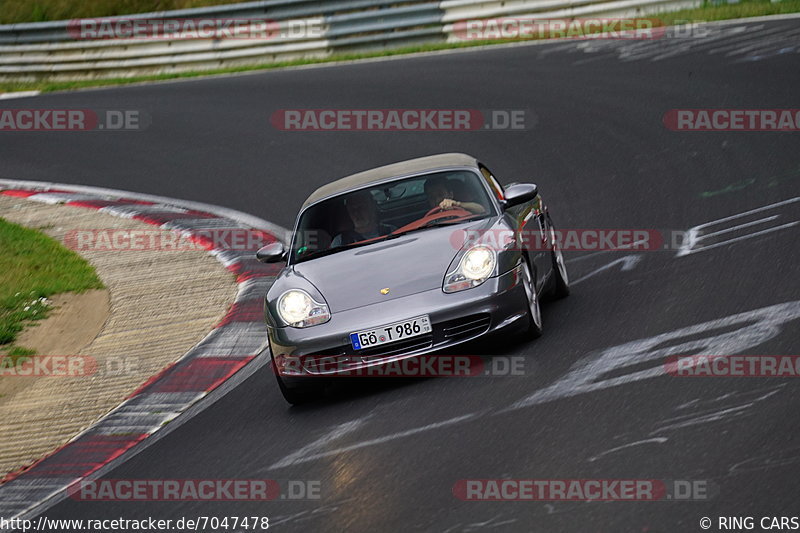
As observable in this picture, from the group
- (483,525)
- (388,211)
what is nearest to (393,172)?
(388,211)

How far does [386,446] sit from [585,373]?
129 centimetres

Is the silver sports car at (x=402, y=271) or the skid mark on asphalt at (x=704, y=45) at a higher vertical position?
the skid mark on asphalt at (x=704, y=45)

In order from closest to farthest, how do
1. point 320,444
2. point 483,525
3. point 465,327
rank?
point 483,525 < point 320,444 < point 465,327

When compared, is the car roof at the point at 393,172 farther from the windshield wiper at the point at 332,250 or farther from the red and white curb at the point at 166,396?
the red and white curb at the point at 166,396

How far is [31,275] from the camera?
12102mm

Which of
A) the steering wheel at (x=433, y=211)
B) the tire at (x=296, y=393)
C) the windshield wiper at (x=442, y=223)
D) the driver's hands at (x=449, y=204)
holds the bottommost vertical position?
the tire at (x=296, y=393)

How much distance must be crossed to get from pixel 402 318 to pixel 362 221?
134cm

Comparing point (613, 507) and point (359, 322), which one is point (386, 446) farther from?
point (613, 507)

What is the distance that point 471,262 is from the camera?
24.5ft

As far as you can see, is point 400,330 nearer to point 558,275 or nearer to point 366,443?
point 366,443

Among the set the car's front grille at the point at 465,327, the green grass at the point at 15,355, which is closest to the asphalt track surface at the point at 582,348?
the car's front grille at the point at 465,327

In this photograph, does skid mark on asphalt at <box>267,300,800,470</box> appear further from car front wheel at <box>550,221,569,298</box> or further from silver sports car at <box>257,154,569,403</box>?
car front wheel at <box>550,221,569,298</box>

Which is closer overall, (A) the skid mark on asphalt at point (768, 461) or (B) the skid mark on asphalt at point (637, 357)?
(A) the skid mark on asphalt at point (768, 461)

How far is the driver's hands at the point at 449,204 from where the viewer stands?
8312 millimetres
